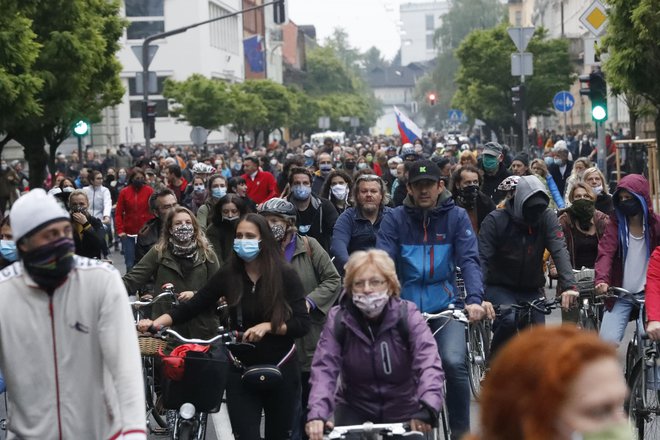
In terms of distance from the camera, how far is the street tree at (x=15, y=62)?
25.5 m

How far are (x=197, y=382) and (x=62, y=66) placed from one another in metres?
26.2

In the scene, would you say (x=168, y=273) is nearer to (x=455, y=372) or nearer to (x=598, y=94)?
(x=455, y=372)

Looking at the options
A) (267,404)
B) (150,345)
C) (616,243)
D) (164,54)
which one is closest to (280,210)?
(150,345)

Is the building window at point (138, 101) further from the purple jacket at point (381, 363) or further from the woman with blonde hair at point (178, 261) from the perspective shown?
the purple jacket at point (381, 363)

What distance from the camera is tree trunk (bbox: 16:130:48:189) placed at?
118ft

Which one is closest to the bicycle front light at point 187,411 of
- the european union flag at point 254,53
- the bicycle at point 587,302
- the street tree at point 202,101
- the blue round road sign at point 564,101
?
the bicycle at point 587,302

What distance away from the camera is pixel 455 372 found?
8.15m

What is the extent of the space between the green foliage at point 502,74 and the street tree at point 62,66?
29.8m

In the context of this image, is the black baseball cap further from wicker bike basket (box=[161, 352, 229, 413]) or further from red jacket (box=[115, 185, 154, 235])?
red jacket (box=[115, 185, 154, 235])

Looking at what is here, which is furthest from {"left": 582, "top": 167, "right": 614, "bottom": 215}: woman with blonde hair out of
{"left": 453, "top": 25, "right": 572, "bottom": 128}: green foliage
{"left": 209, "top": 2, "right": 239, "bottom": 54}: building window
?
{"left": 209, "top": 2, "right": 239, "bottom": 54}: building window

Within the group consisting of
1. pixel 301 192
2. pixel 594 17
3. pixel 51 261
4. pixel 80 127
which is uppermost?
pixel 594 17

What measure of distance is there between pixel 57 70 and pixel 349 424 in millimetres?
27342

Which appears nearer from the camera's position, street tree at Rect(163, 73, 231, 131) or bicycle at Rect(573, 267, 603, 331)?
bicycle at Rect(573, 267, 603, 331)

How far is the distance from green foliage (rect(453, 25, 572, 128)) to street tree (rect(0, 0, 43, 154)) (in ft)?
126
